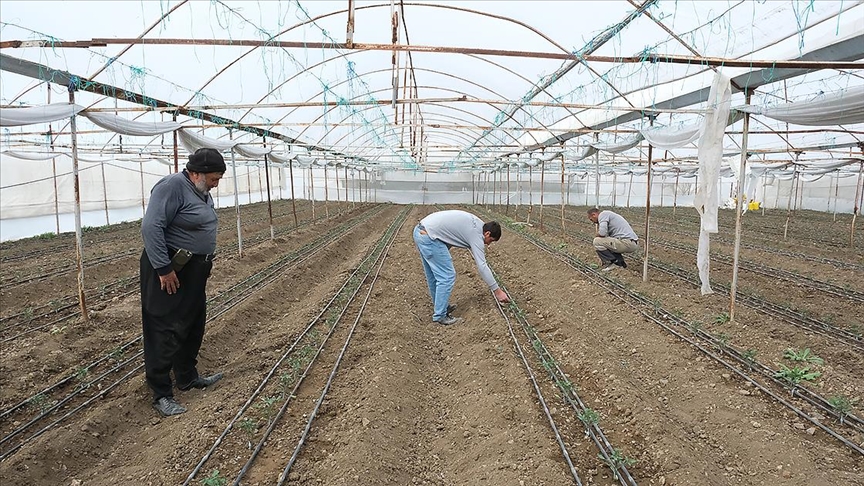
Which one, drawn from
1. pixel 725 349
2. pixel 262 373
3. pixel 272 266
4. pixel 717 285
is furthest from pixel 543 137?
pixel 262 373

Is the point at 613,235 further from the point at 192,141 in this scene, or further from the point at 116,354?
the point at 116,354

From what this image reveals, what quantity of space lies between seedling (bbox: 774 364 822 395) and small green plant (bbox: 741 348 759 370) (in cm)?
23

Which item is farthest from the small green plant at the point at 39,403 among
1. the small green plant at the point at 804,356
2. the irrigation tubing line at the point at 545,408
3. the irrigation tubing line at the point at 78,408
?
the small green plant at the point at 804,356

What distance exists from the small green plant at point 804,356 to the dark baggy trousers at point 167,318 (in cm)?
530

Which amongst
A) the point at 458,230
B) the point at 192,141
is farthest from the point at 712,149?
the point at 192,141

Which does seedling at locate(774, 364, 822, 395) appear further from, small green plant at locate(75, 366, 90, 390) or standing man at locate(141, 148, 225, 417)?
small green plant at locate(75, 366, 90, 390)

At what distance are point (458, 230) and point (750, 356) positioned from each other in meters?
3.18

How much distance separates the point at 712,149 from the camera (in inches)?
235

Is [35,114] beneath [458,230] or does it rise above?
above

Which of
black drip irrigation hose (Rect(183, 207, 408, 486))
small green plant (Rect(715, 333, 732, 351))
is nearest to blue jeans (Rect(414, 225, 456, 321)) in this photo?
black drip irrigation hose (Rect(183, 207, 408, 486))

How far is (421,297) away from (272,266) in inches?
132

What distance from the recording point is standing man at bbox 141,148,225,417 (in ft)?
11.8

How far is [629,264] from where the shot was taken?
9602 millimetres

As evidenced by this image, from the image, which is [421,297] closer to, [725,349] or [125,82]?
[725,349]
